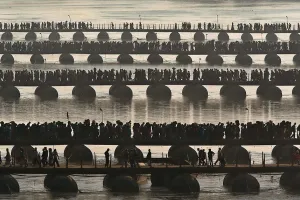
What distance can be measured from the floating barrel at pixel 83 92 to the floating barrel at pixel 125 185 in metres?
42.5

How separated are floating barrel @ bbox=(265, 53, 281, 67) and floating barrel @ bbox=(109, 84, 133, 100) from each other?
25.2 m

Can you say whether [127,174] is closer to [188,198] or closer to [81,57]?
[188,198]

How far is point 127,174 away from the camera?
83750mm

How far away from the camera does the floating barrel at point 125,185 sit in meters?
83.8

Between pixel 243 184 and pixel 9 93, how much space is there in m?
44.7

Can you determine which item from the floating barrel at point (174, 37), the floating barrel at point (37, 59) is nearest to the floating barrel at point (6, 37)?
the floating barrel at point (174, 37)

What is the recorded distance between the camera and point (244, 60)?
148m

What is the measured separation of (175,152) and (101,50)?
5545cm

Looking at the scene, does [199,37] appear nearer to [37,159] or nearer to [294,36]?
[294,36]

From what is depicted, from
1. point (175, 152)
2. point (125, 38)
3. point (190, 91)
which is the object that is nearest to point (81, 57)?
point (125, 38)

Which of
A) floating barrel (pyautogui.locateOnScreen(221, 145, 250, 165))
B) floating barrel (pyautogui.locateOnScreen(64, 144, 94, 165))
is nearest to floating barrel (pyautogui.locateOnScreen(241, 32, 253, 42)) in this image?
floating barrel (pyautogui.locateOnScreen(64, 144, 94, 165))

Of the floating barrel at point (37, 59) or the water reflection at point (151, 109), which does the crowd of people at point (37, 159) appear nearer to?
the water reflection at point (151, 109)

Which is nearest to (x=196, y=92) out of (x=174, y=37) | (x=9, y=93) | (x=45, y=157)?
(x=9, y=93)

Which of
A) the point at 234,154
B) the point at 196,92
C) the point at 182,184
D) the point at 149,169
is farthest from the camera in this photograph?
the point at 196,92
